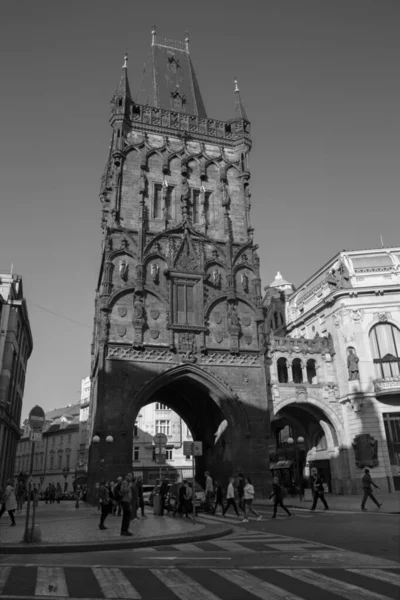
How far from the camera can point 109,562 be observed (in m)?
9.21

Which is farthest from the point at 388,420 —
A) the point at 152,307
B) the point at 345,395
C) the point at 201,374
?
the point at 152,307

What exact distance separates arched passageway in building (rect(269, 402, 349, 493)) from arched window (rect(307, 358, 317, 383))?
109 inches

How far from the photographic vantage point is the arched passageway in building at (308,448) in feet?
120

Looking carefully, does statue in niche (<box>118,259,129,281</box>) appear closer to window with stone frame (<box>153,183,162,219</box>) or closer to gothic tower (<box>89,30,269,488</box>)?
gothic tower (<box>89,30,269,488</box>)

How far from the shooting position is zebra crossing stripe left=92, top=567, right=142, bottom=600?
6535 millimetres

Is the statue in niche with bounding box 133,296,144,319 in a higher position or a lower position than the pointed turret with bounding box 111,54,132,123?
lower

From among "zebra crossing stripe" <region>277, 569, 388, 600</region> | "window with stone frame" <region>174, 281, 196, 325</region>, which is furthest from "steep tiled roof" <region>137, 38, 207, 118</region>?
"zebra crossing stripe" <region>277, 569, 388, 600</region>

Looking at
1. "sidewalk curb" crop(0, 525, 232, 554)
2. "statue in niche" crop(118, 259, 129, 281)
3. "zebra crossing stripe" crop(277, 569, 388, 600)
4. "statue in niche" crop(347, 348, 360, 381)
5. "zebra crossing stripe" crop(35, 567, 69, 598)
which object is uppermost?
"statue in niche" crop(118, 259, 129, 281)

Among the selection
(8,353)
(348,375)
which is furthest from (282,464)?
(8,353)

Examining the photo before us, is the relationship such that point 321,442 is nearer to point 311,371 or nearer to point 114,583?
point 311,371

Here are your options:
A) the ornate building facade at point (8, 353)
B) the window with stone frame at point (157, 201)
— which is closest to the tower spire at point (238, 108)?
the window with stone frame at point (157, 201)

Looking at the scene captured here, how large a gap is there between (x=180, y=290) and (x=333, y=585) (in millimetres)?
27221

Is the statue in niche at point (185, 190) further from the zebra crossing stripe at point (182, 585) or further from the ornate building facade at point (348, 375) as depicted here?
the zebra crossing stripe at point (182, 585)

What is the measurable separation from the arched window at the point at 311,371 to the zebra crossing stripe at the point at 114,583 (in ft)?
106
